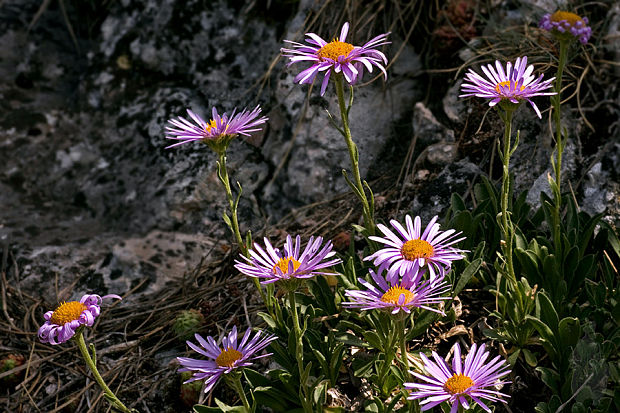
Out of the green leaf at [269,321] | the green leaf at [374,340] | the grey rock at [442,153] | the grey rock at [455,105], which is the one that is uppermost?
the grey rock at [455,105]

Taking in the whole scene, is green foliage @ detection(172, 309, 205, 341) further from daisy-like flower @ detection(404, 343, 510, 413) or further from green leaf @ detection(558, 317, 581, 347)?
green leaf @ detection(558, 317, 581, 347)

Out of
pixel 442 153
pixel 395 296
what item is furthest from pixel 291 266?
pixel 442 153

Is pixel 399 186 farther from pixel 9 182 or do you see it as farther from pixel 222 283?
pixel 9 182

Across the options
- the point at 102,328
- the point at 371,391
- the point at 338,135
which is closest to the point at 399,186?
the point at 338,135

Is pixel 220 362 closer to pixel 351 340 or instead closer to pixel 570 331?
pixel 351 340

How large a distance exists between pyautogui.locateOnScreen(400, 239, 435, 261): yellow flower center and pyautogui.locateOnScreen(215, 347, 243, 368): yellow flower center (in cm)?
52

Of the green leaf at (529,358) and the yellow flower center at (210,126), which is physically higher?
the yellow flower center at (210,126)

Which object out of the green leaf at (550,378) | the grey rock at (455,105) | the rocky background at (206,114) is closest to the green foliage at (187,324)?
the rocky background at (206,114)

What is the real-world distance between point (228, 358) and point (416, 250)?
1.89 feet

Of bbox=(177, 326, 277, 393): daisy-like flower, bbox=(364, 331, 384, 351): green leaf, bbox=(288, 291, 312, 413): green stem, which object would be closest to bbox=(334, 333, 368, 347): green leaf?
bbox=(364, 331, 384, 351): green leaf

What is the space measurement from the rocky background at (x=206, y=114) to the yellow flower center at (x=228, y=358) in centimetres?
87

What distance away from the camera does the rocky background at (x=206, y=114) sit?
9.43 feet

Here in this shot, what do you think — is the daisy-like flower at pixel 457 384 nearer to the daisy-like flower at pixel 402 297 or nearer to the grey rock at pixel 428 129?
the daisy-like flower at pixel 402 297

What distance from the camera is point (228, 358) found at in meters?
1.79
